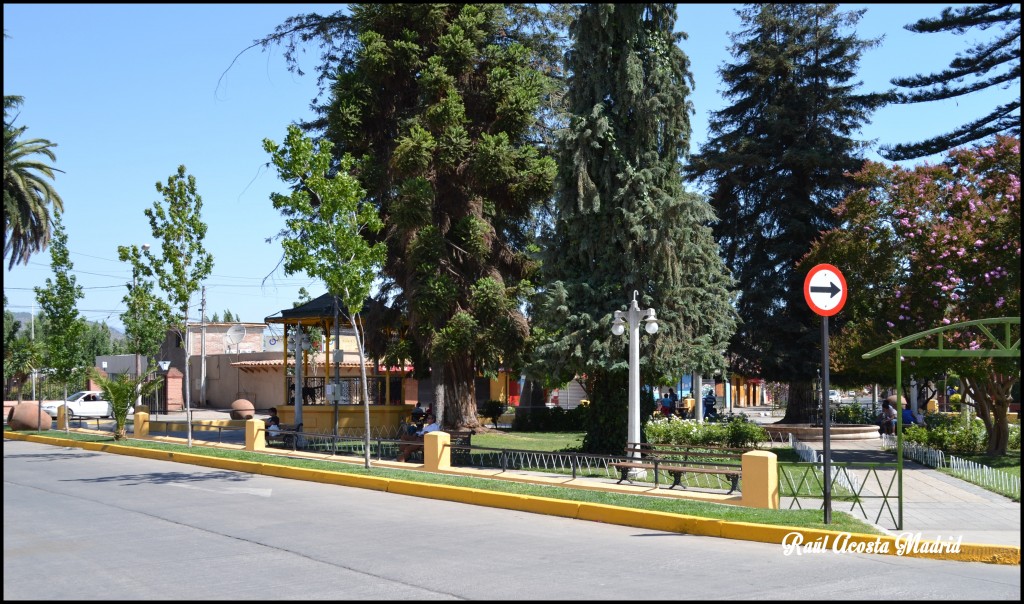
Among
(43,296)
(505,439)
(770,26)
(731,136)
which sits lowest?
(505,439)

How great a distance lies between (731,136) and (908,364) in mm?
16106

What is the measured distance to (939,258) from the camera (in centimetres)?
2155

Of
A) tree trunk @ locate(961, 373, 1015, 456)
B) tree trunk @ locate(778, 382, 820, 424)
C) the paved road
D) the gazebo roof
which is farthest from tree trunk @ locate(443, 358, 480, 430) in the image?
tree trunk @ locate(961, 373, 1015, 456)

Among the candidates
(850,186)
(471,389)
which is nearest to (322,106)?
(471,389)

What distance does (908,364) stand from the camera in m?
22.4

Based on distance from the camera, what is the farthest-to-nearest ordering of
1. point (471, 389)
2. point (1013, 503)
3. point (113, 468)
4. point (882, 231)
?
point (471, 389), point (882, 231), point (113, 468), point (1013, 503)

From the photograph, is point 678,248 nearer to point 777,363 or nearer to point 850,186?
point 777,363

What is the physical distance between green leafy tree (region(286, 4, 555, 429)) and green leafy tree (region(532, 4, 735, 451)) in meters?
5.02

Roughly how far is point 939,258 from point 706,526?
13007 millimetres

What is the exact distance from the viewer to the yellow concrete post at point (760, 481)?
43.9 feet

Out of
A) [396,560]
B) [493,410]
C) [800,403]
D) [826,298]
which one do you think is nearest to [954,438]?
[800,403]

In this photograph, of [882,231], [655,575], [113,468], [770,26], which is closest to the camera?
[655,575]

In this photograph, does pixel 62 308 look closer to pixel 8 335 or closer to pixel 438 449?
pixel 438 449

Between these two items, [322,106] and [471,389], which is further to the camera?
[322,106]
